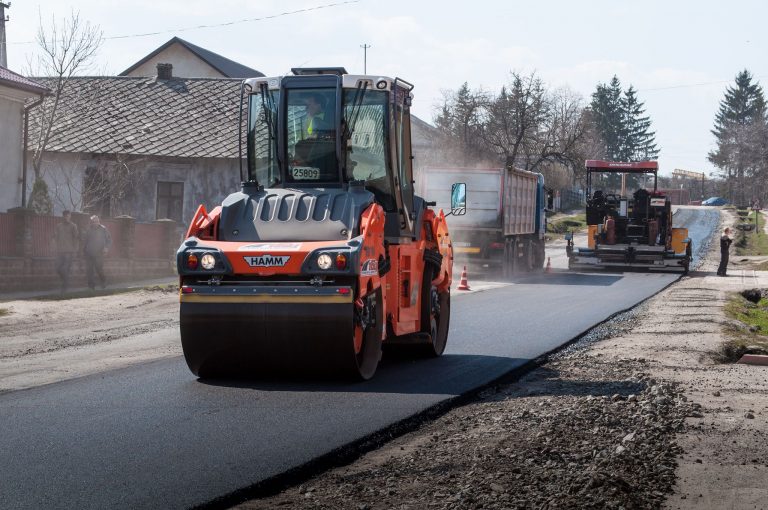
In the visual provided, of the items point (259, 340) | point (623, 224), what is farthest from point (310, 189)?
point (623, 224)

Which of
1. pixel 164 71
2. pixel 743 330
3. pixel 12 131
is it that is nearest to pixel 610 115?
pixel 164 71

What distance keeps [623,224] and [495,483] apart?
2880cm

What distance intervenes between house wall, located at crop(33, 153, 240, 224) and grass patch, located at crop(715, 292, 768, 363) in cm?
1665

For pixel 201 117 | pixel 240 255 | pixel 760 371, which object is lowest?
pixel 760 371

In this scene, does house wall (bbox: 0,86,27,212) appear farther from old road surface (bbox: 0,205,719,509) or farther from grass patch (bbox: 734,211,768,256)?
grass patch (bbox: 734,211,768,256)

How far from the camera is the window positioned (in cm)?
3534

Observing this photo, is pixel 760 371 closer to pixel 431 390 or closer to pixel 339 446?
pixel 431 390

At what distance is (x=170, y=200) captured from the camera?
35.5 meters

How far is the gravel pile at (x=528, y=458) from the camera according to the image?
20.0ft

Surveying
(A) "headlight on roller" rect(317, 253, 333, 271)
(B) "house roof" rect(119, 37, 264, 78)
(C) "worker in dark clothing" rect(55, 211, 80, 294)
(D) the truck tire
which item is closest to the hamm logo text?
(A) "headlight on roller" rect(317, 253, 333, 271)

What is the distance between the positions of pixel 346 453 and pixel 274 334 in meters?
2.33

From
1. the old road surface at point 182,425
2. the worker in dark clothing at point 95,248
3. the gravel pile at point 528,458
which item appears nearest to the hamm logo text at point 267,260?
the old road surface at point 182,425

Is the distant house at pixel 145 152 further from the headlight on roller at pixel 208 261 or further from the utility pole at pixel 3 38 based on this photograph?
the headlight on roller at pixel 208 261

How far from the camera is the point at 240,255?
9477 millimetres
